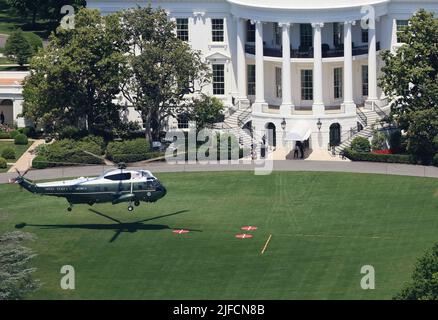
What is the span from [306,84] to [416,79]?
13.3m

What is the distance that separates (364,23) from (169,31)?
16.1m

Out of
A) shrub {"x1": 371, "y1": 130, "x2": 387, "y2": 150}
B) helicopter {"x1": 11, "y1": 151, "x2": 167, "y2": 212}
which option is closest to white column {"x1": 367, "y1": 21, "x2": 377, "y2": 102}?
shrub {"x1": 371, "y1": 130, "x2": 387, "y2": 150}

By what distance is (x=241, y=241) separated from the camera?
100188 mm

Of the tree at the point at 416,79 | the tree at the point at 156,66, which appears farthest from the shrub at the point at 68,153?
the tree at the point at 416,79

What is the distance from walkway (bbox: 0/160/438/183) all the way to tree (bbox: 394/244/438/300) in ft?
122

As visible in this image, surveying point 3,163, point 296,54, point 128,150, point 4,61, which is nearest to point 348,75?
point 296,54

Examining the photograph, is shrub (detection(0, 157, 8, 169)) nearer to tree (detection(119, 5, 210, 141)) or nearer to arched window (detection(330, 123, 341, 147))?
tree (detection(119, 5, 210, 141))

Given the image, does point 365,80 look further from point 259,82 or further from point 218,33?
point 218,33

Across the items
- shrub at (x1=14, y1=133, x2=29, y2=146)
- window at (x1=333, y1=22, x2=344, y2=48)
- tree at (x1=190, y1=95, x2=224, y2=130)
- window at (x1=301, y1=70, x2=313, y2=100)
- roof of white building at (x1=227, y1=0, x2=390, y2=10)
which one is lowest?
shrub at (x1=14, y1=133, x2=29, y2=146)

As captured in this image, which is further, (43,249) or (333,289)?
(43,249)

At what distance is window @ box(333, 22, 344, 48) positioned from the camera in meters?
130
